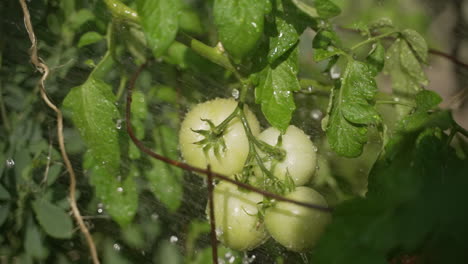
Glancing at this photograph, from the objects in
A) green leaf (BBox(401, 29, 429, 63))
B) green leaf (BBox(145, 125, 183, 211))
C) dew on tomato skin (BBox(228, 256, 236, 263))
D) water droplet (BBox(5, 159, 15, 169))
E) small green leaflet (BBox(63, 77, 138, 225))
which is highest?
green leaf (BBox(401, 29, 429, 63))

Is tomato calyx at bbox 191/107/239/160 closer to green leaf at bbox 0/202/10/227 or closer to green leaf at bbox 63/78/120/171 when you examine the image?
green leaf at bbox 63/78/120/171

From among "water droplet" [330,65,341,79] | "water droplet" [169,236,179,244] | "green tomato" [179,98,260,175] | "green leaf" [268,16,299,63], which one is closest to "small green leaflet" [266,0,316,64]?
"green leaf" [268,16,299,63]

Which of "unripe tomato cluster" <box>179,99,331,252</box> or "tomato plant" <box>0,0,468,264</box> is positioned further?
"unripe tomato cluster" <box>179,99,331,252</box>

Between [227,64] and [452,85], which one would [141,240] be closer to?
[227,64]

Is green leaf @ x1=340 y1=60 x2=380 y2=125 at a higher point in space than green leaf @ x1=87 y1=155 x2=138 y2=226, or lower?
higher

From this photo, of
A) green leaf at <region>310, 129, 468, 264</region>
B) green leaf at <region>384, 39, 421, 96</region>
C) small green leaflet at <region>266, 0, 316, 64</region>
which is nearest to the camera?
green leaf at <region>310, 129, 468, 264</region>

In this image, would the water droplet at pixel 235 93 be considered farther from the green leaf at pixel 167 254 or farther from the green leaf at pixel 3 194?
the green leaf at pixel 3 194

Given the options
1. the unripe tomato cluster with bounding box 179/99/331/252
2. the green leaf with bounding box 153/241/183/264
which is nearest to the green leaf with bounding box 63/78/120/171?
the unripe tomato cluster with bounding box 179/99/331/252

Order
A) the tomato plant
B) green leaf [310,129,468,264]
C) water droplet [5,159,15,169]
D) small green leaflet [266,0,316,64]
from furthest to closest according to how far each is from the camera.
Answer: water droplet [5,159,15,169]
small green leaflet [266,0,316,64]
the tomato plant
green leaf [310,129,468,264]

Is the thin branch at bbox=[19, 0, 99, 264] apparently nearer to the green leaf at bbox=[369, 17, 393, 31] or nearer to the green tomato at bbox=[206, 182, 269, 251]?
the green tomato at bbox=[206, 182, 269, 251]

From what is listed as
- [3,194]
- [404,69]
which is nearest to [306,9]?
[404,69]
